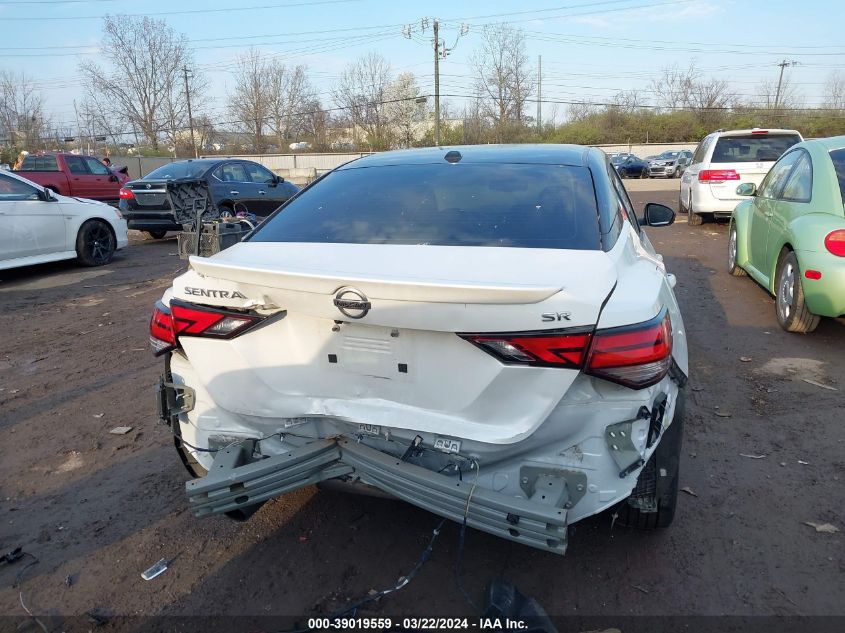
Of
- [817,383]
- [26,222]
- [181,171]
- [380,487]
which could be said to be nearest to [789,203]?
[817,383]

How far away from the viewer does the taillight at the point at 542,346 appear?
202 centimetres

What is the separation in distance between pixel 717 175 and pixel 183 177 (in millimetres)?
9855

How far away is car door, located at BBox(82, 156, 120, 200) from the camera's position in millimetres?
18562

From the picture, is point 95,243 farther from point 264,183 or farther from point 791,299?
point 791,299

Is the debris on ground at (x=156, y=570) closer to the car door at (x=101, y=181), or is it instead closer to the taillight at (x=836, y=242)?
the taillight at (x=836, y=242)

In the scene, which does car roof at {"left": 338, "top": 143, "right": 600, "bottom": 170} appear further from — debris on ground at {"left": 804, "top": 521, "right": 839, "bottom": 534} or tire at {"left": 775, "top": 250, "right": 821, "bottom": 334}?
tire at {"left": 775, "top": 250, "right": 821, "bottom": 334}

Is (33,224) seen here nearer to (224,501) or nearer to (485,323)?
(224,501)

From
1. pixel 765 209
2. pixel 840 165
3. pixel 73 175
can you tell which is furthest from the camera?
pixel 73 175

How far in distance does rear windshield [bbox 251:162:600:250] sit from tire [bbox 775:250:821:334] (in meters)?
3.30

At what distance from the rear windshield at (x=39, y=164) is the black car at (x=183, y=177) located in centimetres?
674

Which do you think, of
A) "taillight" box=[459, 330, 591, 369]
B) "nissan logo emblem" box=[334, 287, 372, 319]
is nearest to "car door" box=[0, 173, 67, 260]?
"nissan logo emblem" box=[334, 287, 372, 319]

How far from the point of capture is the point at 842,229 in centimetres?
496

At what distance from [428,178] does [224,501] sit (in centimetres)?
179

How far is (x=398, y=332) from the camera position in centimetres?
218
